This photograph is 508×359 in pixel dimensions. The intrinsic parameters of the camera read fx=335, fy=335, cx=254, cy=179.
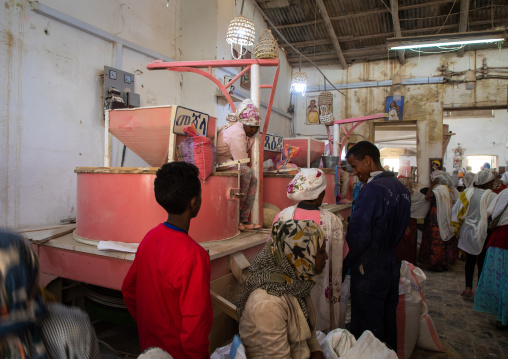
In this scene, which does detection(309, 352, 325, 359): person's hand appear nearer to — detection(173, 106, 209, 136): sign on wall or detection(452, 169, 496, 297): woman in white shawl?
detection(173, 106, 209, 136): sign on wall

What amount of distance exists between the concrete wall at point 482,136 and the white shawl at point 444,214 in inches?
529

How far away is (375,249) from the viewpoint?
2.41 meters

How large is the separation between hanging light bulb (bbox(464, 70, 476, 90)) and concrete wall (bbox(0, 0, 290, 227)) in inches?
374

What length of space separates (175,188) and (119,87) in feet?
16.0

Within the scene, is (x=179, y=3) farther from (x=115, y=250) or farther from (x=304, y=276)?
(x=304, y=276)

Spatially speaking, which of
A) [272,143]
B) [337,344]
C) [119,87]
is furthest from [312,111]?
[337,344]

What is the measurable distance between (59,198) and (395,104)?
1057 centimetres

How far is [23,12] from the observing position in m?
4.41

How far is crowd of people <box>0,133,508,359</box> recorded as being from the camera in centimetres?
83

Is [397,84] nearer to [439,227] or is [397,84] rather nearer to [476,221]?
[439,227]

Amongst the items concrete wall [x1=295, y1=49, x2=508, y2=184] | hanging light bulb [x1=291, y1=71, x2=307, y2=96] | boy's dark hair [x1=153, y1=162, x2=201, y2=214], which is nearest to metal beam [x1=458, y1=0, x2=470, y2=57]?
concrete wall [x1=295, y1=49, x2=508, y2=184]

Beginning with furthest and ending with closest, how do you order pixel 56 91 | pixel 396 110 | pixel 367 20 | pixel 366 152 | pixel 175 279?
pixel 396 110, pixel 367 20, pixel 56 91, pixel 366 152, pixel 175 279

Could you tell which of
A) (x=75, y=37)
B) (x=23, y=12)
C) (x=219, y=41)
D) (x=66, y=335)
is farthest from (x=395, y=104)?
(x=66, y=335)

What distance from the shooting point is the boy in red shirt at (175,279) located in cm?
142
